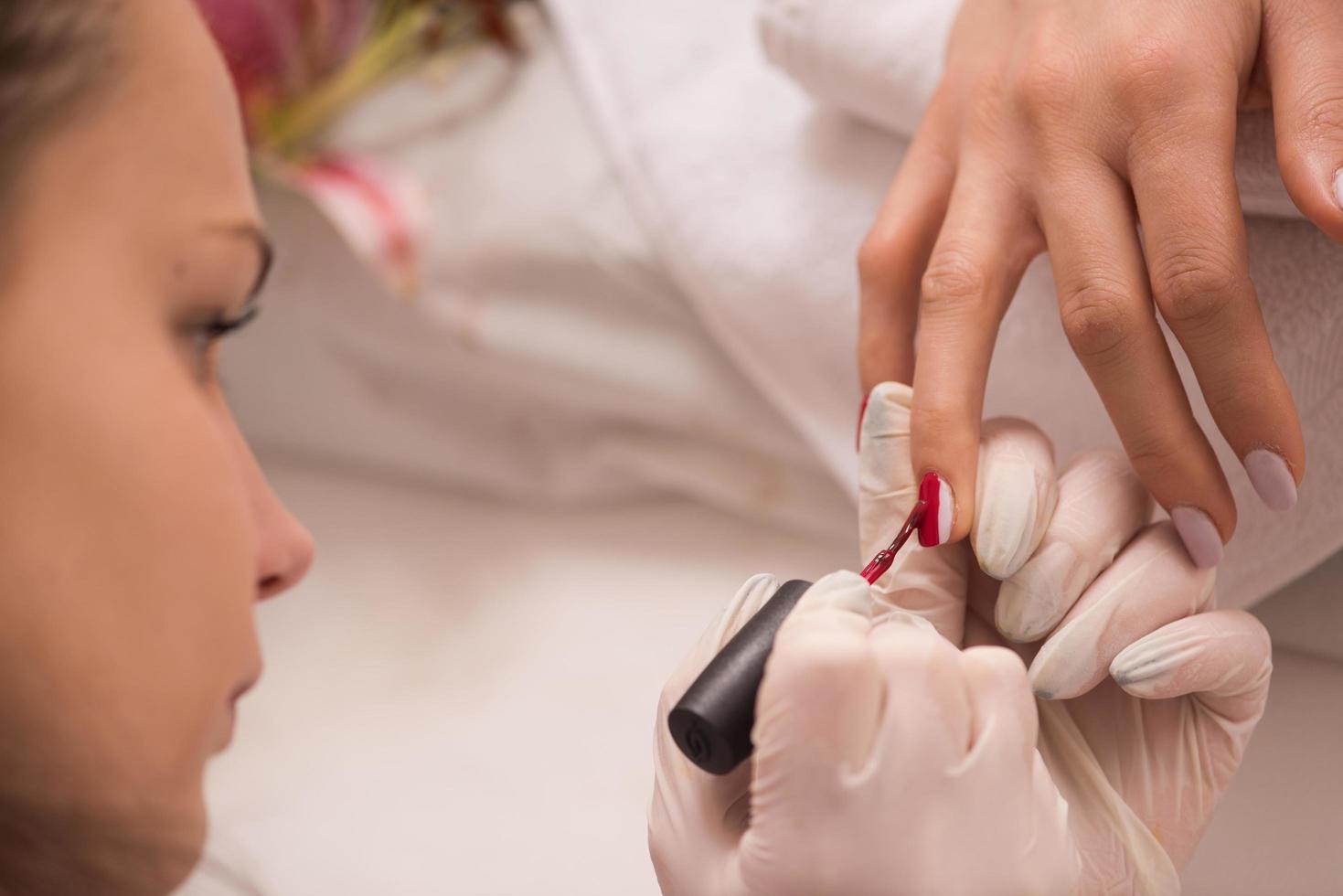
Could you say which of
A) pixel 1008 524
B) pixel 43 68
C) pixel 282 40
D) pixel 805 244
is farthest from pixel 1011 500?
pixel 282 40

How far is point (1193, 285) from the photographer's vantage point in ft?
1.82

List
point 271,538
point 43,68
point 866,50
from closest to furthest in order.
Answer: point 43,68 → point 271,538 → point 866,50

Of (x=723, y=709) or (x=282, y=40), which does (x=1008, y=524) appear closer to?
(x=723, y=709)

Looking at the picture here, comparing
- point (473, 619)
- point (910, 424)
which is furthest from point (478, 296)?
point (910, 424)

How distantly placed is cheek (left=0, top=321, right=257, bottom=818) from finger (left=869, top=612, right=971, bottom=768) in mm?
287

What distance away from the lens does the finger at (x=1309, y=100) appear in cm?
53

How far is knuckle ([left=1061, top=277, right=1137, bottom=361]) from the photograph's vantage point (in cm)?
58

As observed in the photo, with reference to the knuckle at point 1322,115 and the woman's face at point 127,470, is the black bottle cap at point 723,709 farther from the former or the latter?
the knuckle at point 1322,115

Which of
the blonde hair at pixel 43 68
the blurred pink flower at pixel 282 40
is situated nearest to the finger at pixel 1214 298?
the blonde hair at pixel 43 68

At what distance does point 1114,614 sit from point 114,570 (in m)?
0.46

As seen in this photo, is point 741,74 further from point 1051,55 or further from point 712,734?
point 712,734

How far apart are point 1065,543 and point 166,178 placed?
0.46m

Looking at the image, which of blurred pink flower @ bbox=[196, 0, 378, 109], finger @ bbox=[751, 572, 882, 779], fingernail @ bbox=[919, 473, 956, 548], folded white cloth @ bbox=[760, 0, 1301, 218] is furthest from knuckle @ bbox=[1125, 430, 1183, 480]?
blurred pink flower @ bbox=[196, 0, 378, 109]

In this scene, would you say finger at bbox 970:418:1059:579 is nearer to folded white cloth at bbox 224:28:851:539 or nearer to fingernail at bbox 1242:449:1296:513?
fingernail at bbox 1242:449:1296:513
